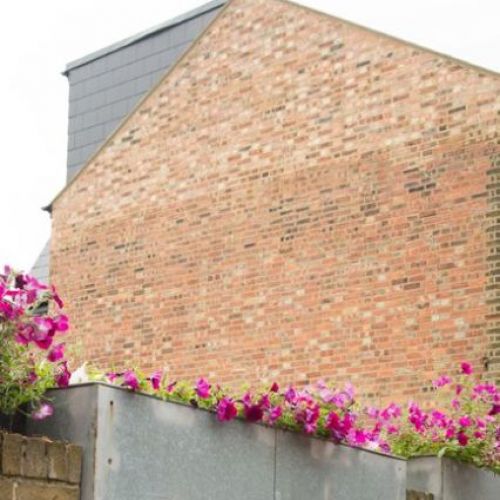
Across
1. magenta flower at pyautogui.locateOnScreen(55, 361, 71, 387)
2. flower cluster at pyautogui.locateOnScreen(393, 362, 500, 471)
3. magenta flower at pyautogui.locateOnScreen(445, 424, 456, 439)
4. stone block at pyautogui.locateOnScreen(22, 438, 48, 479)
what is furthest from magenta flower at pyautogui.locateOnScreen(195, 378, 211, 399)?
magenta flower at pyautogui.locateOnScreen(445, 424, 456, 439)

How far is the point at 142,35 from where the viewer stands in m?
36.1

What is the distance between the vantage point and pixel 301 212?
1642 centimetres

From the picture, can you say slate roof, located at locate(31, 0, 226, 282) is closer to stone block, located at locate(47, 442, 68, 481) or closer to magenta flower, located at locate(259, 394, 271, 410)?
magenta flower, located at locate(259, 394, 271, 410)

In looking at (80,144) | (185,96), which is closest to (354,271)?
(185,96)

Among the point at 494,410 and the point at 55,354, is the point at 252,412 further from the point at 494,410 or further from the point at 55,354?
the point at 494,410

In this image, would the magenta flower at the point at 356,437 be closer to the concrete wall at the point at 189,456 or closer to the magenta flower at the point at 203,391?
the concrete wall at the point at 189,456

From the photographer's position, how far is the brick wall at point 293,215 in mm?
15086

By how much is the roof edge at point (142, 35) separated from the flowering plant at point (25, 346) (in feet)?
83.8

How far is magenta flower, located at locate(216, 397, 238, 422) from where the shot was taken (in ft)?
23.1

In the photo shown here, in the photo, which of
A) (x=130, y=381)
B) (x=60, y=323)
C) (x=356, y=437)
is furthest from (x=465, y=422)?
(x=60, y=323)

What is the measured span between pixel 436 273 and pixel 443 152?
1.49m

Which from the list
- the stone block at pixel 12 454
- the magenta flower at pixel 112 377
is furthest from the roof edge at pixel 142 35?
the stone block at pixel 12 454

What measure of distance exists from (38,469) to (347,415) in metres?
2.76

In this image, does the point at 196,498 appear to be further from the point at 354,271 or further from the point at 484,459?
the point at 354,271
